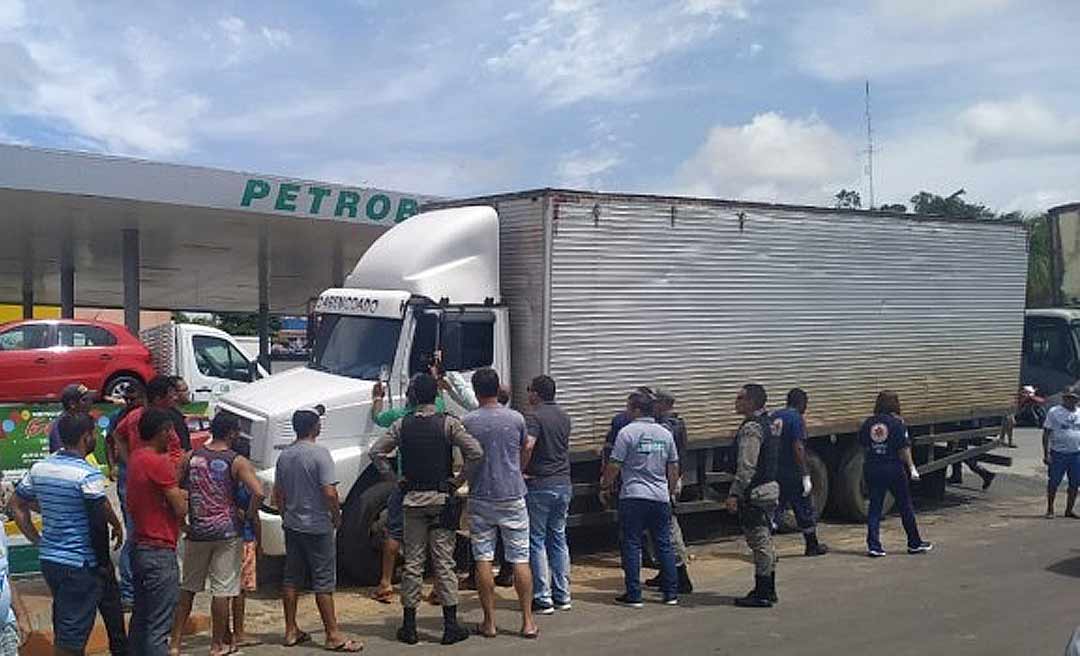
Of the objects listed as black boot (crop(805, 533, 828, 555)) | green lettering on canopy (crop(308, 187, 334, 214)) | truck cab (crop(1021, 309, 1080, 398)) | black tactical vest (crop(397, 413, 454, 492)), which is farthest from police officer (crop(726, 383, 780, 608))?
truck cab (crop(1021, 309, 1080, 398))

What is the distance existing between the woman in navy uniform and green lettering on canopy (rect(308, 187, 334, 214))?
1088cm

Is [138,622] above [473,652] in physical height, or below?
above

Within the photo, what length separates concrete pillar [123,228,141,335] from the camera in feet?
68.2

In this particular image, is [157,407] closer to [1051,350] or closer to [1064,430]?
[1064,430]

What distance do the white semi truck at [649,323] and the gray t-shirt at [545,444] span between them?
1166 mm

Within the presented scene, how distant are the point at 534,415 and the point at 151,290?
98.1 ft

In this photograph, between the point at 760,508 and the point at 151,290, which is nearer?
the point at 760,508

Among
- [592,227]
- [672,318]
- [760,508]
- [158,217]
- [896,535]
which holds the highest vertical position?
[158,217]

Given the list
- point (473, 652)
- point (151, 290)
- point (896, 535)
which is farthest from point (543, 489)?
point (151, 290)

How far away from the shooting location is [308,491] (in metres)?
7.64

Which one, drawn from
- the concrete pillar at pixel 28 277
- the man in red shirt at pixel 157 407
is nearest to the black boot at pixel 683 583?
the man in red shirt at pixel 157 407

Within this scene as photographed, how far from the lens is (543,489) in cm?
880

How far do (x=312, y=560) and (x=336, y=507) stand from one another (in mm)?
414

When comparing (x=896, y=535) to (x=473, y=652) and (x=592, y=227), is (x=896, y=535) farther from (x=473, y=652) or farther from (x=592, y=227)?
Result: (x=473, y=652)
